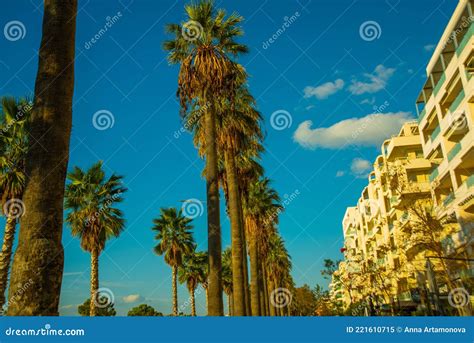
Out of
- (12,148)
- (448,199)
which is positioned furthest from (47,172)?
(448,199)

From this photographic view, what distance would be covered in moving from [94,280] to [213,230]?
14195 millimetres

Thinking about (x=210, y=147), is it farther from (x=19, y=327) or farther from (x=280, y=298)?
(x=280, y=298)

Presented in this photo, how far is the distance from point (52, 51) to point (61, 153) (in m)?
1.54

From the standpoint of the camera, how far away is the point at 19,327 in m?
4.80

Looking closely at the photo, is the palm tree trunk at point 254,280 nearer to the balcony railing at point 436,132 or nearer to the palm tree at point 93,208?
the palm tree at point 93,208

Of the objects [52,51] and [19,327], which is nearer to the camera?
[19,327]

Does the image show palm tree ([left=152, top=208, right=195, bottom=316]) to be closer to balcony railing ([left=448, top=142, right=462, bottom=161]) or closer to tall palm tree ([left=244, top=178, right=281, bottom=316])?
tall palm tree ([left=244, top=178, right=281, bottom=316])

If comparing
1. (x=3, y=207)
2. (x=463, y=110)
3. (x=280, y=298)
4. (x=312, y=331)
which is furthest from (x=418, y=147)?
(x=312, y=331)

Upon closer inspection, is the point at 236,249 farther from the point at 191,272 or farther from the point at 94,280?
the point at 191,272

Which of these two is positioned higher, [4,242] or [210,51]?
[210,51]

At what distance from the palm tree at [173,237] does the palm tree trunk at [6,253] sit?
23.3 meters

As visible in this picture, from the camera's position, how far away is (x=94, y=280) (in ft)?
82.1

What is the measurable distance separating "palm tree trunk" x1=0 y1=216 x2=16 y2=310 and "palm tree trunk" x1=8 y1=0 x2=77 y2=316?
13.5 meters

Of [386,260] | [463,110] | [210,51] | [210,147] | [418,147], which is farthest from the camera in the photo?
[386,260]
